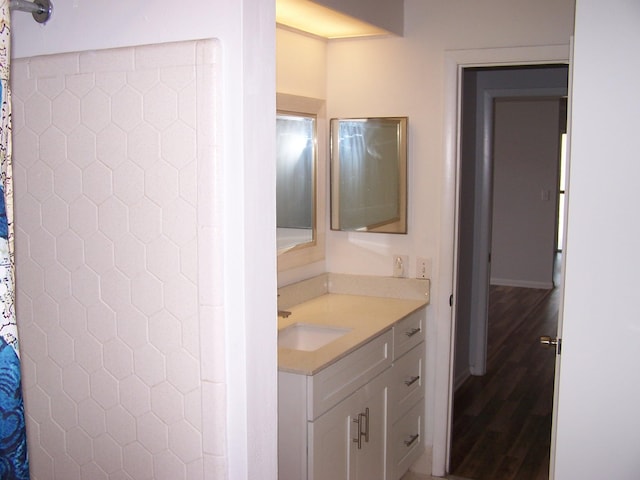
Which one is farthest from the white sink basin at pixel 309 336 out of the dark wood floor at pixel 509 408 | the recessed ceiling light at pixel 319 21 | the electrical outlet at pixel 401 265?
the recessed ceiling light at pixel 319 21

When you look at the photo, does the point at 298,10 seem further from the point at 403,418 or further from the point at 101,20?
the point at 403,418

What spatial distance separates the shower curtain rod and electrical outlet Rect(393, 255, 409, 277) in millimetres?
2356

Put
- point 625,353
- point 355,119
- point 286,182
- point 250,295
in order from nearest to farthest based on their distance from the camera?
point 250,295 → point 625,353 → point 286,182 → point 355,119

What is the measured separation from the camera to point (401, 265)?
12.1 ft

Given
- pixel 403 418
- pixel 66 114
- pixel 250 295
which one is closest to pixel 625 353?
pixel 250 295

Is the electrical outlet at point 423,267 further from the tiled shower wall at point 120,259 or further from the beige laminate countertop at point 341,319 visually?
the tiled shower wall at point 120,259

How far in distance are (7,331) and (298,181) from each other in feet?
7.88

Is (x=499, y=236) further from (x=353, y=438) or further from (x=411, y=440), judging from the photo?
(x=353, y=438)

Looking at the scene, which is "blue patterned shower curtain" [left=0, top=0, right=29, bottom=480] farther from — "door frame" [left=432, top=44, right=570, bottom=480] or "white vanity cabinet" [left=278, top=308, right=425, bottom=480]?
"door frame" [left=432, top=44, right=570, bottom=480]

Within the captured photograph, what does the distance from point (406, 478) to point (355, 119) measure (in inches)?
71.9

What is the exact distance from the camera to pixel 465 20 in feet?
11.4

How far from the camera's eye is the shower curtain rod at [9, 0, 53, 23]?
1557 millimetres

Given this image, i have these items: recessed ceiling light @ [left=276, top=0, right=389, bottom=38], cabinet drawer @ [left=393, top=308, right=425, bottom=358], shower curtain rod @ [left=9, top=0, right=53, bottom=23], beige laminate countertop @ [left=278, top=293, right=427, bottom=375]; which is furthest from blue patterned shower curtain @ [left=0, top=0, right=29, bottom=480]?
cabinet drawer @ [left=393, top=308, right=425, bottom=358]

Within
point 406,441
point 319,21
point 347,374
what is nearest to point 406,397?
point 406,441
